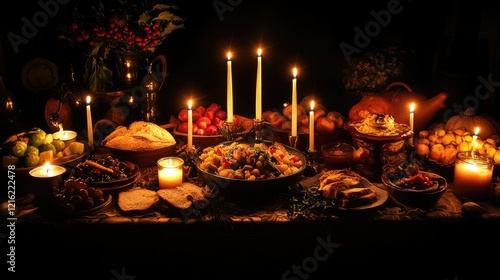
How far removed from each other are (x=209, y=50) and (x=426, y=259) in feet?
7.43

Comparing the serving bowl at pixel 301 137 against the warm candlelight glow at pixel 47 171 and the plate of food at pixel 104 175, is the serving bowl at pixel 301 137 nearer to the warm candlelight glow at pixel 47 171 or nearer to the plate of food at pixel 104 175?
the plate of food at pixel 104 175

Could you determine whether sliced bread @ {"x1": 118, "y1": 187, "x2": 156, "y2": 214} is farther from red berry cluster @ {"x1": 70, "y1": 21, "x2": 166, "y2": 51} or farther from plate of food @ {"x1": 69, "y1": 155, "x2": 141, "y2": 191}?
red berry cluster @ {"x1": 70, "y1": 21, "x2": 166, "y2": 51}

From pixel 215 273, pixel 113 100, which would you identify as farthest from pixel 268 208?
pixel 113 100

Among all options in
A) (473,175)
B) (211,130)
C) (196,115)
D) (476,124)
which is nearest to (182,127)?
(196,115)

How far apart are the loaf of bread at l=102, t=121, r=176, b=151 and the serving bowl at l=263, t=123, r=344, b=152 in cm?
67

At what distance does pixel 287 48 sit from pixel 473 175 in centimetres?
186

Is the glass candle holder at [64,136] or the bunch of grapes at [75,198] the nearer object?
the bunch of grapes at [75,198]

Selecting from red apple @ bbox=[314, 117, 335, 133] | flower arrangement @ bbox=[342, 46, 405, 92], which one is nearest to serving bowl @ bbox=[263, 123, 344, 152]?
red apple @ bbox=[314, 117, 335, 133]

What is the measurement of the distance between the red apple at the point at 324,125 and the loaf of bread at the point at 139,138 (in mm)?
945

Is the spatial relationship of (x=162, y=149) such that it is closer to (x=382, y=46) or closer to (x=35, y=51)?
(x=35, y=51)

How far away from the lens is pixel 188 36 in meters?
3.58

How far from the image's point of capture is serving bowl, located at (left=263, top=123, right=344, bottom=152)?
288 centimetres

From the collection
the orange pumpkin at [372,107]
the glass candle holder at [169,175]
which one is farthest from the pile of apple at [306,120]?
the glass candle holder at [169,175]

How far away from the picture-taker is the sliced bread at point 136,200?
2.22m
